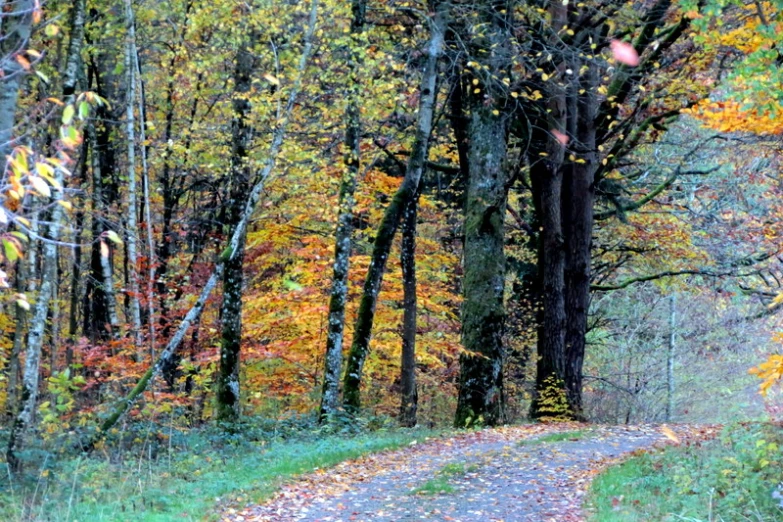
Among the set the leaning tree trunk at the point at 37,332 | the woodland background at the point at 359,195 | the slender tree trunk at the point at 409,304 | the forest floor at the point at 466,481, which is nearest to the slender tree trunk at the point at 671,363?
the woodland background at the point at 359,195

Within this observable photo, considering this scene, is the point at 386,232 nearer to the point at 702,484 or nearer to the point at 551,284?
the point at 551,284

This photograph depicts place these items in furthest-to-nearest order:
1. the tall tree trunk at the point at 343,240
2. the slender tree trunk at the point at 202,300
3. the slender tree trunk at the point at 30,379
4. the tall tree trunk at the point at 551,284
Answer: the tall tree trunk at the point at 551,284
the tall tree trunk at the point at 343,240
the slender tree trunk at the point at 202,300
the slender tree trunk at the point at 30,379

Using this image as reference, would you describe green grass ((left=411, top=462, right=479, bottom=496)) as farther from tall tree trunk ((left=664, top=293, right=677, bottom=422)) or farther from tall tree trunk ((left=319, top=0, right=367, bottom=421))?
tall tree trunk ((left=664, top=293, right=677, bottom=422))

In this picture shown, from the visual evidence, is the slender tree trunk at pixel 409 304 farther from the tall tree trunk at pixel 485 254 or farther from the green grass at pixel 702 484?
Answer: the green grass at pixel 702 484

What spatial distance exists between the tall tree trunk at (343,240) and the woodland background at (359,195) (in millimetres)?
60

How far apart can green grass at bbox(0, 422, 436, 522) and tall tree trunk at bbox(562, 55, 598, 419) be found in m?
7.14

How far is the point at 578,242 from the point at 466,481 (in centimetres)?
925

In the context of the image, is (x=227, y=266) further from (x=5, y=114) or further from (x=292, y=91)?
(x=5, y=114)

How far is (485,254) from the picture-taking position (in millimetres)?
14227

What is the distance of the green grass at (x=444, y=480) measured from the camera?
845 cm

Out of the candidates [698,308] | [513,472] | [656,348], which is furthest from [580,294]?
[698,308]

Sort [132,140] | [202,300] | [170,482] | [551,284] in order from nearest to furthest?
[170,482], [202,300], [132,140], [551,284]

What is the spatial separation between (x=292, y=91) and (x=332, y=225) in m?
6.97

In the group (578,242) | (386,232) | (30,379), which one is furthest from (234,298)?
(578,242)
